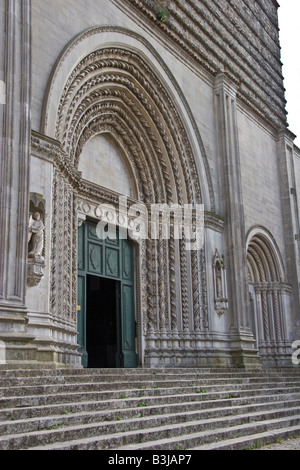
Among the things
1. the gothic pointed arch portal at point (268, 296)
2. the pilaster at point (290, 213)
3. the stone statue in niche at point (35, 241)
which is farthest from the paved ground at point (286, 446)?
the pilaster at point (290, 213)

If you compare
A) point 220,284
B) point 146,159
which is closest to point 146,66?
point 146,159

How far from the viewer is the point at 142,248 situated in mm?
12539

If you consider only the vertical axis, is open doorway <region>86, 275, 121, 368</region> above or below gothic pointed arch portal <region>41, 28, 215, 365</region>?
below

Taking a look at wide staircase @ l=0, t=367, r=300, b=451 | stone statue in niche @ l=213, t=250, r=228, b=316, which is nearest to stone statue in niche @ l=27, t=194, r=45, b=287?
wide staircase @ l=0, t=367, r=300, b=451

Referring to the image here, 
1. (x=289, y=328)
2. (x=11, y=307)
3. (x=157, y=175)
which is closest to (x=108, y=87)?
(x=157, y=175)

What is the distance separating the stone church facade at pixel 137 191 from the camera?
7914 mm

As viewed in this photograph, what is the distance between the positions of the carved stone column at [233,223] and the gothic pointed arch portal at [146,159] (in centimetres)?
72

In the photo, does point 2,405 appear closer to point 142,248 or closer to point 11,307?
point 11,307

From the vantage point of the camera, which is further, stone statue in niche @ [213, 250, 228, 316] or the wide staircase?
stone statue in niche @ [213, 250, 228, 316]

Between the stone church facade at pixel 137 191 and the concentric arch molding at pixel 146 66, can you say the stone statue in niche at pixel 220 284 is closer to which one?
the stone church facade at pixel 137 191

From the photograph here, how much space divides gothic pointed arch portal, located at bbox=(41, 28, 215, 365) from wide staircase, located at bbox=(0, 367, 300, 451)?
355 cm

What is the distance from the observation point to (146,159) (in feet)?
42.4

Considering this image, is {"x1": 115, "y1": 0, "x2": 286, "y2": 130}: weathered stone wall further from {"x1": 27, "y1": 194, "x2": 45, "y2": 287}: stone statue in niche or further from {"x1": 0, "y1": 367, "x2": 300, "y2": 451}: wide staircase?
{"x1": 0, "y1": 367, "x2": 300, "y2": 451}: wide staircase

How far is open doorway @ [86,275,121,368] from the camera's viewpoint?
42.1 feet
